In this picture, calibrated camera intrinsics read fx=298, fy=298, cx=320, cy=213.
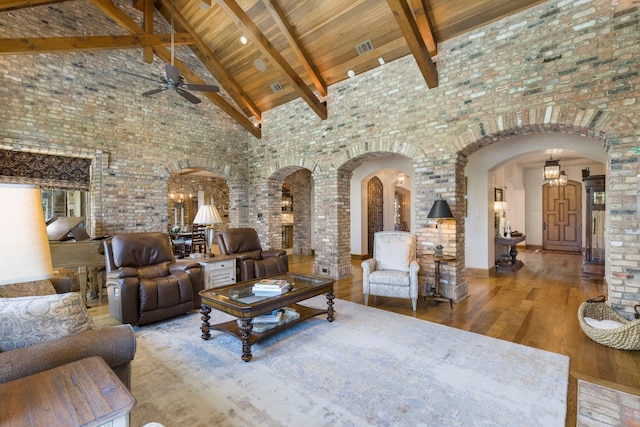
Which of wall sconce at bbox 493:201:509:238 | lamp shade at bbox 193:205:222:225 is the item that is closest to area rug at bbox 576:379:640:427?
lamp shade at bbox 193:205:222:225

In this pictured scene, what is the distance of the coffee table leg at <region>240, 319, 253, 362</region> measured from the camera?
2.74 meters

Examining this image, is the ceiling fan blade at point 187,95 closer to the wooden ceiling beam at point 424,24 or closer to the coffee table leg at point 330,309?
the wooden ceiling beam at point 424,24

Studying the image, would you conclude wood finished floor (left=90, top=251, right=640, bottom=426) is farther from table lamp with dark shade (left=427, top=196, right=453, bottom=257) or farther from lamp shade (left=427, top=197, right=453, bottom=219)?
lamp shade (left=427, top=197, right=453, bottom=219)

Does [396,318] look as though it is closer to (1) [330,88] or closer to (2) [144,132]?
(1) [330,88]

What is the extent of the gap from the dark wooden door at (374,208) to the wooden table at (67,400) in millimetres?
7840

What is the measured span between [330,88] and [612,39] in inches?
169

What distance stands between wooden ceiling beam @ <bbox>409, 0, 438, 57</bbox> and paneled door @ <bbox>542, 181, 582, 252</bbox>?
333 inches

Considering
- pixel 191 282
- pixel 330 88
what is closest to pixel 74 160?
pixel 191 282

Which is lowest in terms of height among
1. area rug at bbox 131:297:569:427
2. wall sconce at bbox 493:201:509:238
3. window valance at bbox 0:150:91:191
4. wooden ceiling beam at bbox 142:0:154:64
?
area rug at bbox 131:297:569:427

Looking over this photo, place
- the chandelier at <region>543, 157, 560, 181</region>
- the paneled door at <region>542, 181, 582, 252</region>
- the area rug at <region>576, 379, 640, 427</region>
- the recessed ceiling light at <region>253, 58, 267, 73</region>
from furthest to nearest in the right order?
the paneled door at <region>542, 181, 582, 252</region> → the chandelier at <region>543, 157, 560, 181</region> → the recessed ceiling light at <region>253, 58, 267, 73</region> → the area rug at <region>576, 379, 640, 427</region>

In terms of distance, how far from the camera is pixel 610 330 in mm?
2965

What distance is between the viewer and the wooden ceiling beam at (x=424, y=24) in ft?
13.5

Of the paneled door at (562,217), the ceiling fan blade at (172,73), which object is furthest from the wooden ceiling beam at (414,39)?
the paneled door at (562,217)

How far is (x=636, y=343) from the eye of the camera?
2.88 metres
